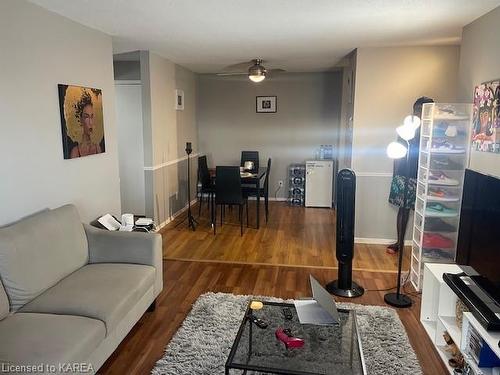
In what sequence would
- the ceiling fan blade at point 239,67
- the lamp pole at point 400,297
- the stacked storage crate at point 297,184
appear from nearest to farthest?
the lamp pole at point 400,297 → the ceiling fan blade at point 239,67 → the stacked storage crate at point 297,184

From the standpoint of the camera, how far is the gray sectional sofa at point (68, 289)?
184 centimetres

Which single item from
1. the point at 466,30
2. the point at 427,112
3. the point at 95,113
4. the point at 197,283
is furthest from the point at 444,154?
the point at 95,113

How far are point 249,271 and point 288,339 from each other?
1.80 metres

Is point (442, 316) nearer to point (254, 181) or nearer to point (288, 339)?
point (288, 339)

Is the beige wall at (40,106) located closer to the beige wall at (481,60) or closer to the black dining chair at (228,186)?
the black dining chair at (228,186)

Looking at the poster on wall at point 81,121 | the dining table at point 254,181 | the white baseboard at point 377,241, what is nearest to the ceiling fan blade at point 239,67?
the dining table at point 254,181

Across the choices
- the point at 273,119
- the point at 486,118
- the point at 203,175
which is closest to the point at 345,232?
the point at 486,118

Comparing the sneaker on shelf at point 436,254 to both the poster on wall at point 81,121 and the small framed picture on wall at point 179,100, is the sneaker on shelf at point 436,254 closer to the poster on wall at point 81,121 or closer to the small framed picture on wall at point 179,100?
the poster on wall at point 81,121

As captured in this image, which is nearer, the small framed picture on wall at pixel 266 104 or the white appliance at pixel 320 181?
the white appliance at pixel 320 181

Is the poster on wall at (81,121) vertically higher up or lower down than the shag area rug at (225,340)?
higher up

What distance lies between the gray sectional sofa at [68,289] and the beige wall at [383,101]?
8.74 ft

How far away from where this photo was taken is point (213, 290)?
11.1 ft

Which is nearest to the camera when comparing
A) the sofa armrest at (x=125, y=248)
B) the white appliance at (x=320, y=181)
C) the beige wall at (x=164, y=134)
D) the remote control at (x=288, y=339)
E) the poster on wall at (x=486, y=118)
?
the remote control at (x=288, y=339)

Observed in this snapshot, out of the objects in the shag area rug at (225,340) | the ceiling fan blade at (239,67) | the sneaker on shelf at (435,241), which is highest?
the ceiling fan blade at (239,67)
